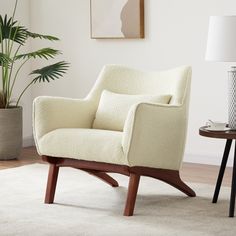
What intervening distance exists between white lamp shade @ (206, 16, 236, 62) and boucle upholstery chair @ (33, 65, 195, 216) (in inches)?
15.4

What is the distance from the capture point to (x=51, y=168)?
4.13 metres

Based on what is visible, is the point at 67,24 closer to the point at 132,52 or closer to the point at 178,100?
the point at 132,52

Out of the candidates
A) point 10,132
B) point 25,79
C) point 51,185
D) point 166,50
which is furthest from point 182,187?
point 25,79

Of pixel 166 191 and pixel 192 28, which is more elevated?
pixel 192 28

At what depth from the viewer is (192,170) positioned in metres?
5.25

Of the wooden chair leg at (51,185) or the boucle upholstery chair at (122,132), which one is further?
the wooden chair leg at (51,185)

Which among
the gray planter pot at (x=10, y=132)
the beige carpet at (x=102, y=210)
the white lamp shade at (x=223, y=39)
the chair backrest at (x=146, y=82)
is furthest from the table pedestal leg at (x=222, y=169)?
the gray planter pot at (x=10, y=132)

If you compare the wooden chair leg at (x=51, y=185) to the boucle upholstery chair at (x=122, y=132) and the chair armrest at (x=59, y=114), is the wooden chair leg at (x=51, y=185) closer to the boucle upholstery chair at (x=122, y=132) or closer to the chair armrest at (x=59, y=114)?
the boucle upholstery chair at (x=122, y=132)

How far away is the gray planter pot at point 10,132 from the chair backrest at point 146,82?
143 centimetres

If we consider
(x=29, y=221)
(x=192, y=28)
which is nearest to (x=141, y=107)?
(x=29, y=221)

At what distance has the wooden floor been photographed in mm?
4883

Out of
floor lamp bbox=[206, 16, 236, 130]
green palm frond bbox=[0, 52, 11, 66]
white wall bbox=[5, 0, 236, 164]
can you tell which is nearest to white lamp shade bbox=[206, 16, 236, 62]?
floor lamp bbox=[206, 16, 236, 130]

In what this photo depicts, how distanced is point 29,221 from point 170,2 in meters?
2.54

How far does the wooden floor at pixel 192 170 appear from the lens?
4883mm
